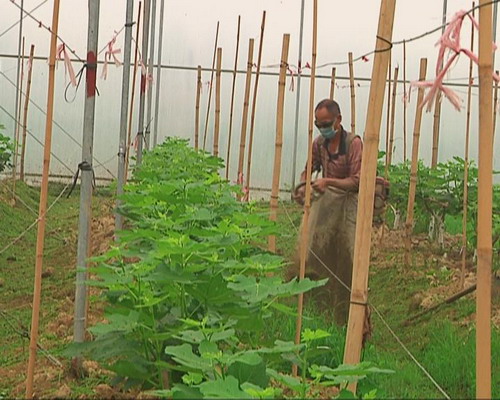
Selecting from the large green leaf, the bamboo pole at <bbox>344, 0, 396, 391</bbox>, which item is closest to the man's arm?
the bamboo pole at <bbox>344, 0, 396, 391</bbox>

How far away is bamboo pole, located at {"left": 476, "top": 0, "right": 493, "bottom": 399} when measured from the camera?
86.0 inches

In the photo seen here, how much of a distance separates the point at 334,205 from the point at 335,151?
0.35 m

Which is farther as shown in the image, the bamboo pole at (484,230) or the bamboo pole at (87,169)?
the bamboo pole at (87,169)

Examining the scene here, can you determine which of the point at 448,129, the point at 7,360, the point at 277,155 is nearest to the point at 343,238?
the point at 277,155

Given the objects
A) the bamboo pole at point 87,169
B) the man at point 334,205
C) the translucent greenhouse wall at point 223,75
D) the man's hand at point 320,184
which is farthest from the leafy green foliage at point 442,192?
the translucent greenhouse wall at point 223,75

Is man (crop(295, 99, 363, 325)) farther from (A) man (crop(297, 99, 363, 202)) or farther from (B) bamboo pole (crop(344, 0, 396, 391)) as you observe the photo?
(B) bamboo pole (crop(344, 0, 396, 391))

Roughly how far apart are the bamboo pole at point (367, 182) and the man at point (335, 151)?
8.27 feet

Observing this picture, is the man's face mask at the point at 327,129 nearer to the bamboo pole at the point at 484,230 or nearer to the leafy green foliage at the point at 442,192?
the leafy green foliage at the point at 442,192

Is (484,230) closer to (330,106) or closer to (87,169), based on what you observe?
(87,169)

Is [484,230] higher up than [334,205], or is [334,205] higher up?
[484,230]

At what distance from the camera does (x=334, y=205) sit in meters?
5.65

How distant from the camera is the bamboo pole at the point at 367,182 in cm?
279

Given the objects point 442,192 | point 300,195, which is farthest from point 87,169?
point 442,192

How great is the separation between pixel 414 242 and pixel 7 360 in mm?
4920
